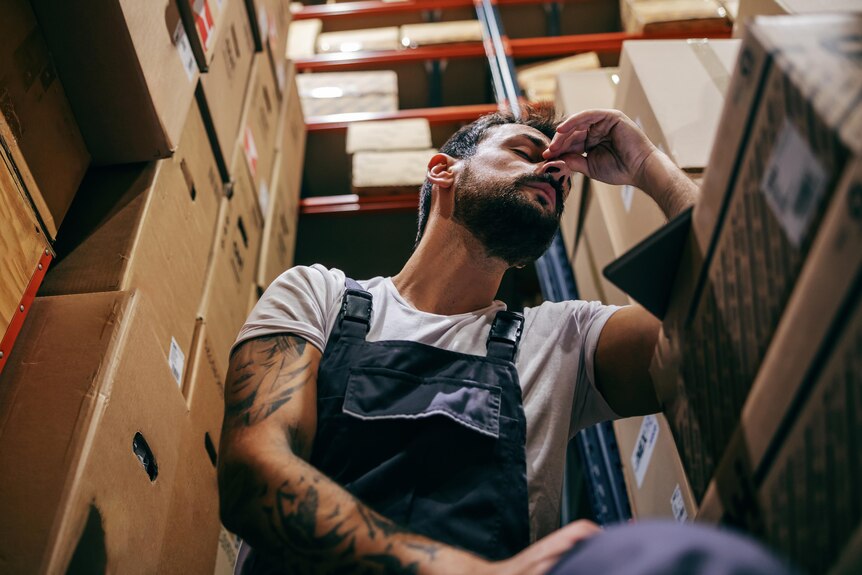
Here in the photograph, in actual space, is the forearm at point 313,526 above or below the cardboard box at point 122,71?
below

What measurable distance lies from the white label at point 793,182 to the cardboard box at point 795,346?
2 cm

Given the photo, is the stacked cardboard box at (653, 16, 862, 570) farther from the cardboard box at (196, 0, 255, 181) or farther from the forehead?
the cardboard box at (196, 0, 255, 181)

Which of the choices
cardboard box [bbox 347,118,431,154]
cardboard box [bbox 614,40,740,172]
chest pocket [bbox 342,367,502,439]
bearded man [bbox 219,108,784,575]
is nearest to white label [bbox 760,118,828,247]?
bearded man [bbox 219,108,784,575]

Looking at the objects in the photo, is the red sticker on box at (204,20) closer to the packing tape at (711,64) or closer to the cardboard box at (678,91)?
the cardboard box at (678,91)

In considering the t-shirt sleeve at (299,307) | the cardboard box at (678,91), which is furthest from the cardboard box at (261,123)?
the cardboard box at (678,91)

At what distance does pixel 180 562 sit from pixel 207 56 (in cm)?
122

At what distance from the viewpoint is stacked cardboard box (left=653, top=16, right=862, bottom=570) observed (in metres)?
0.61

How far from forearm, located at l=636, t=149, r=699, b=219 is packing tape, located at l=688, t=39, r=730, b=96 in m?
0.40

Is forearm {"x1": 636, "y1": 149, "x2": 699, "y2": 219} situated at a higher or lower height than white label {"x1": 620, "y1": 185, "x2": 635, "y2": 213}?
higher

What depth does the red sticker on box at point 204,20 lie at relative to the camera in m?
1.75

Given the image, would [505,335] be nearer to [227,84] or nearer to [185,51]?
[185,51]

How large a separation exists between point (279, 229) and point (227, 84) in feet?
2.42

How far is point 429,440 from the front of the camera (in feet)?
3.99

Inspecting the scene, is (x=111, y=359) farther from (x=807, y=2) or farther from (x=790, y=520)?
(x=807, y=2)
